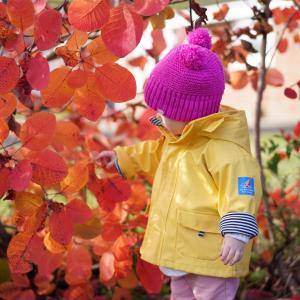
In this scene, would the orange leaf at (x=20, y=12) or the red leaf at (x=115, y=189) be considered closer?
the orange leaf at (x=20, y=12)

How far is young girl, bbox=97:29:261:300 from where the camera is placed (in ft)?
5.07

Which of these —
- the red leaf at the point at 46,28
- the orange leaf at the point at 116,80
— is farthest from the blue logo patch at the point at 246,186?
the red leaf at the point at 46,28

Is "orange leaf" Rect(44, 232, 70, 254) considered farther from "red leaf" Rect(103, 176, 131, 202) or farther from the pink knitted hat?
the pink knitted hat

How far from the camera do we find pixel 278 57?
29.5 feet

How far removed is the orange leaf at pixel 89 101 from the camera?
1641 millimetres

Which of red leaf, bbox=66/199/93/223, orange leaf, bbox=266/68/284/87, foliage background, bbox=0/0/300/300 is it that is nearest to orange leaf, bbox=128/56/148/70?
foliage background, bbox=0/0/300/300

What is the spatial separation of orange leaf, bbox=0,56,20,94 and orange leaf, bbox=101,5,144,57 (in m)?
0.23

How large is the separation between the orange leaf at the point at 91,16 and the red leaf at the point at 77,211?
0.53 meters

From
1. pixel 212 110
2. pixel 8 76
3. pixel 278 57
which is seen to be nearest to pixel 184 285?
pixel 212 110

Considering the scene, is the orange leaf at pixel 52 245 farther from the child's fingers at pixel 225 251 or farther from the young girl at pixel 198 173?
the child's fingers at pixel 225 251

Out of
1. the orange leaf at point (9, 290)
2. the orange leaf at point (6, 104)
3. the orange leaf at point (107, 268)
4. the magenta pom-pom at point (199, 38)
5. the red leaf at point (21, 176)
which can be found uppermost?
the magenta pom-pom at point (199, 38)

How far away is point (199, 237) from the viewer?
1615mm

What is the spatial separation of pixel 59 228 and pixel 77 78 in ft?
1.29

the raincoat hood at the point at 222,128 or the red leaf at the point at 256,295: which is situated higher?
the raincoat hood at the point at 222,128
